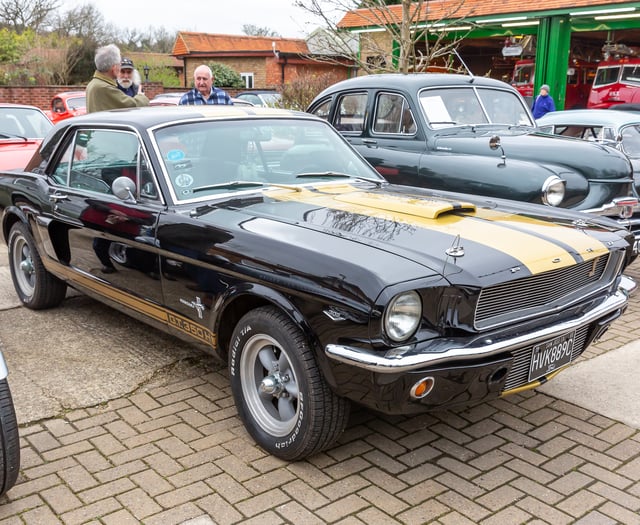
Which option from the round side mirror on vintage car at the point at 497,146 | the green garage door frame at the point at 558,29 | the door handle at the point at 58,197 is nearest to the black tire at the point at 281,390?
the door handle at the point at 58,197

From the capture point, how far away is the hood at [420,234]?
2.99m

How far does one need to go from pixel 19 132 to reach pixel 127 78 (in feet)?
9.99

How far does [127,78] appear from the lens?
23.4 ft

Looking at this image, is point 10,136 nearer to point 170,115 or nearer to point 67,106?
point 170,115

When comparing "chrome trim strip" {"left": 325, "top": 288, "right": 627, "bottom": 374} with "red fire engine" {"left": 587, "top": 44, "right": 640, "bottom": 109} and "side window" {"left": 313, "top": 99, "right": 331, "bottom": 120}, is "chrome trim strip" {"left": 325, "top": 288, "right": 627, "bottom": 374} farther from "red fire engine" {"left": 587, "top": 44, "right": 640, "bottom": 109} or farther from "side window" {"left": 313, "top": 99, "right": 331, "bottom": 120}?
"red fire engine" {"left": 587, "top": 44, "right": 640, "bottom": 109}

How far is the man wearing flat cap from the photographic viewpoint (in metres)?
7.03

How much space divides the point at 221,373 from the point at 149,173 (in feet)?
4.34

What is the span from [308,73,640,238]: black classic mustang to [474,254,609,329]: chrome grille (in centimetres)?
239

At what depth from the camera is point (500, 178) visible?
19.6ft

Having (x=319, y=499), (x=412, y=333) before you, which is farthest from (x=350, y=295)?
(x=319, y=499)

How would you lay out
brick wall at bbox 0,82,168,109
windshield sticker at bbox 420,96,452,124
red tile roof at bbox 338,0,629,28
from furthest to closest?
brick wall at bbox 0,82,168,109 < red tile roof at bbox 338,0,629,28 < windshield sticker at bbox 420,96,452,124

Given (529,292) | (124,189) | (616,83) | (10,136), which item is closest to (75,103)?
(10,136)

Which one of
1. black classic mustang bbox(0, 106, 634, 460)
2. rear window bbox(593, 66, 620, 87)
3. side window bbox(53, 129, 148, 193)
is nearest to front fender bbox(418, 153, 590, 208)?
black classic mustang bbox(0, 106, 634, 460)

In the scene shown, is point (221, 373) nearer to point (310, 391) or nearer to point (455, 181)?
point (310, 391)
